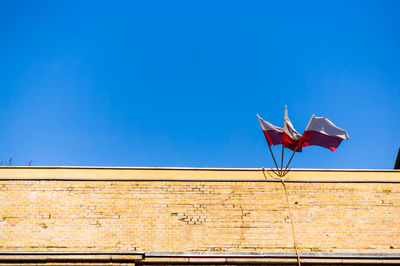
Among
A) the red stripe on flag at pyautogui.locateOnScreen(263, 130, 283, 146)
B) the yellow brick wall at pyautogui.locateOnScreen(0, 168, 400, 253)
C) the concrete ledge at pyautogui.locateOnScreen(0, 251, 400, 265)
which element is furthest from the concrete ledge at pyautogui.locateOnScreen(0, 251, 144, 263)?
the red stripe on flag at pyautogui.locateOnScreen(263, 130, 283, 146)

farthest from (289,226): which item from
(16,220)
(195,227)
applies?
(16,220)

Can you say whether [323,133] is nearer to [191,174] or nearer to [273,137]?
[273,137]

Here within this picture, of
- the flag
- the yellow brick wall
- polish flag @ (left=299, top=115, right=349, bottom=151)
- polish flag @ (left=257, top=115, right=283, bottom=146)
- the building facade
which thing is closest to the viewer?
the building facade

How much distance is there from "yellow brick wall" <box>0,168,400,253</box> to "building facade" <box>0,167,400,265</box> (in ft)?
0.09

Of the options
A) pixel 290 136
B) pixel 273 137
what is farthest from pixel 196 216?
pixel 290 136

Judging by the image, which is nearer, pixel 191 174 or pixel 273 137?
pixel 191 174

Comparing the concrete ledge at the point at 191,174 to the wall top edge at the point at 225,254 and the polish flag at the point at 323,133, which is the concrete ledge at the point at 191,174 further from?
the wall top edge at the point at 225,254

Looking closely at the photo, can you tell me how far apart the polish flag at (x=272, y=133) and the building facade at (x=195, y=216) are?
944 mm

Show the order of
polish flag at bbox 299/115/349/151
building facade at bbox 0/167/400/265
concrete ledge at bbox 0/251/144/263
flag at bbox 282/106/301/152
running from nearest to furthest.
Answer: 1. concrete ledge at bbox 0/251/144/263
2. building facade at bbox 0/167/400/265
3. polish flag at bbox 299/115/349/151
4. flag at bbox 282/106/301/152

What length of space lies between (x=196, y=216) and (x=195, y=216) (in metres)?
0.03

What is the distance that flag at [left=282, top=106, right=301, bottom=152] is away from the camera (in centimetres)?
1223

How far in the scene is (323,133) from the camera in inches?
471

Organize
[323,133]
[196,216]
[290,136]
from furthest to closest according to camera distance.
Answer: [290,136], [323,133], [196,216]

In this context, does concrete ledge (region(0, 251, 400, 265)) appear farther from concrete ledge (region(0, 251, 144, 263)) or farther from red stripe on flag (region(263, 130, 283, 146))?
red stripe on flag (region(263, 130, 283, 146))
